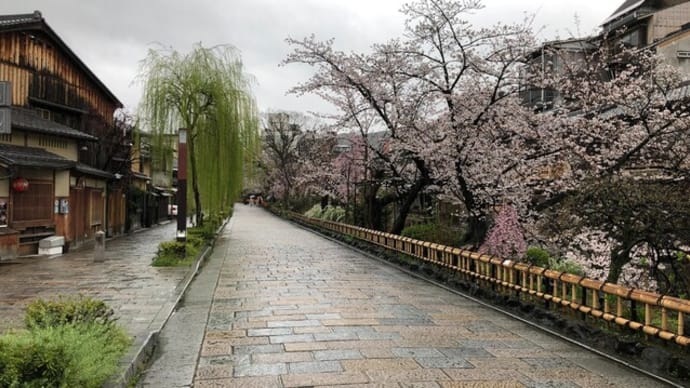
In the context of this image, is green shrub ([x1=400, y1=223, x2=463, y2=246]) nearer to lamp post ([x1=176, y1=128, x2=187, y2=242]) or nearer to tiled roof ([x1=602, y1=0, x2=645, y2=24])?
lamp post ([x1=176, y1=128, x2=187, y2=242])

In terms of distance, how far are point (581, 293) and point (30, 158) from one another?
16.7 meters

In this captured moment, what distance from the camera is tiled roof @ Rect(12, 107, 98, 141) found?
59.1 feet

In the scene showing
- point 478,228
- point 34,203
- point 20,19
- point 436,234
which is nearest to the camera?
point 478,228

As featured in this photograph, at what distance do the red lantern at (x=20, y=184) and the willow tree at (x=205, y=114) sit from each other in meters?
4.93

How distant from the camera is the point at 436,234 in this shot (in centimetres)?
1747

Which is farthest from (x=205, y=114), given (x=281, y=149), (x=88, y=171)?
(x=281, y=149)

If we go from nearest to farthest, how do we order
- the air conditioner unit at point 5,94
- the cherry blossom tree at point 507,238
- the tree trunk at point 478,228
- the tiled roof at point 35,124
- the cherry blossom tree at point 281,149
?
the air conditioner unit at point 5,94, the cherry blossom tree at point 507,238, the tree trunk at point 478,228, the tiled roof at point 35,124, the cherry blossom tree at point 281,149

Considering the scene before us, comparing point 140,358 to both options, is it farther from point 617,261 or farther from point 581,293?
point 617,261

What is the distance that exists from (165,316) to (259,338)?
200 centimetres

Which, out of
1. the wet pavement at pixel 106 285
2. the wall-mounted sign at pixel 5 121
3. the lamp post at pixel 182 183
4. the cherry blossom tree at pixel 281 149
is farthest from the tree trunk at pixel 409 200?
the cherry blossom tree at pixel 281 149

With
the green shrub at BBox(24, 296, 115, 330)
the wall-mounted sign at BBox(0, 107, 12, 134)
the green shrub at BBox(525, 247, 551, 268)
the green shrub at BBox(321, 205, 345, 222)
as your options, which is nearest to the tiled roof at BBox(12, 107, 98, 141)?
the wall-mounted sign at BBox(0, 107, 12, 134)

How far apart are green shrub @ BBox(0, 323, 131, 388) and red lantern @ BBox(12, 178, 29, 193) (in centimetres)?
1388

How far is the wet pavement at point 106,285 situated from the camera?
8.26 meters

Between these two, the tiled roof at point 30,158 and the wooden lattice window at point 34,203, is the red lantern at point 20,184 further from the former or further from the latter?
the tiled roof at point 30,158
